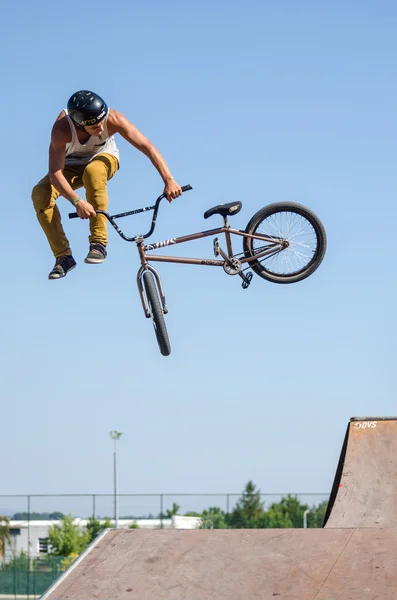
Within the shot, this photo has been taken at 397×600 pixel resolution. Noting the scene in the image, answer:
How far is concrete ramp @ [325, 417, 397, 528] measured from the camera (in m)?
9.40

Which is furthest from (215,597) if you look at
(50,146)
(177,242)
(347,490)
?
(50,146)

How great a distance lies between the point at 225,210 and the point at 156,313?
121 cm

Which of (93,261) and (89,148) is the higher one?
(89,148)

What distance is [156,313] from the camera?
374 inches

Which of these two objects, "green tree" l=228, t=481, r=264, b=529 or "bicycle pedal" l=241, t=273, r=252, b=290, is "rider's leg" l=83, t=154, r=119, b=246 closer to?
"bicycle pedal" l=241, t=273, r=252, b=290

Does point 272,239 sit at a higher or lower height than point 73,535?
higher

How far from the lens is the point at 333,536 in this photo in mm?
7840

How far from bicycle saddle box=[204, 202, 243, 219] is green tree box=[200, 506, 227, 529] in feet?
92.7

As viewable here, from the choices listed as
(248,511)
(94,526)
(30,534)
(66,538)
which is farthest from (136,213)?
(248,511)

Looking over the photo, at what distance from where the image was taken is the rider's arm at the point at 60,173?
9125mm

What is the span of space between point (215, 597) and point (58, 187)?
398cm

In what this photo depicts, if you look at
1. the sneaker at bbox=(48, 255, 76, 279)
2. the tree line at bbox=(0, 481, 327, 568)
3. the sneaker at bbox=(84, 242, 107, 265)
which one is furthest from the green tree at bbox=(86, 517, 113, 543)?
the sneaker at bbox=(84, 242, 107, 265)

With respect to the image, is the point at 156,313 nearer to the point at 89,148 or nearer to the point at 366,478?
the point at 89,148

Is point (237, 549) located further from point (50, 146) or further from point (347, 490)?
point (50, 146)
